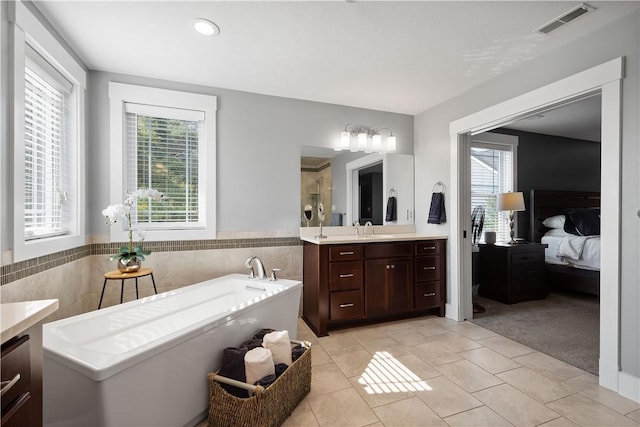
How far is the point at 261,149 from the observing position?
10.5ft

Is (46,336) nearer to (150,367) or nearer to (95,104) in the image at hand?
(150,367)

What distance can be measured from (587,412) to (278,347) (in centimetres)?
185

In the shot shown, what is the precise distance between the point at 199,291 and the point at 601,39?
3490 millimetres

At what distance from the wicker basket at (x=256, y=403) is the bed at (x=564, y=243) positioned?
4.15 m

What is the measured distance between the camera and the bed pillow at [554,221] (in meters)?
4.61

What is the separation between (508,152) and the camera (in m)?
4.69

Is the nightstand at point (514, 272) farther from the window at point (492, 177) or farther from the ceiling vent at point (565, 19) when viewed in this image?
the ceiling vent at point (565, 19)

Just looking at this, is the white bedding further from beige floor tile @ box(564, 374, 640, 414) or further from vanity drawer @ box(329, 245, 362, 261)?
vanity drawer @ box(329, 245, 362, 261)

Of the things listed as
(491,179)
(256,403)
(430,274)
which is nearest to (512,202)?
(491,179)

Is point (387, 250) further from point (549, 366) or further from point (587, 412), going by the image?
point (587, 412)

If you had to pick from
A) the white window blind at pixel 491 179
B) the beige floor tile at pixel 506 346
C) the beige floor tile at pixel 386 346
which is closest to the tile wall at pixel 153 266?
the beige floor tile at pixel 386 346

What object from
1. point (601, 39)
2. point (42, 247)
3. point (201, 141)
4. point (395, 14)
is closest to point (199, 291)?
point (42, 247)

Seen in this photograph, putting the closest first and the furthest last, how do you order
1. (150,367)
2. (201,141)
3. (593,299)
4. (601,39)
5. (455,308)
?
(150,367) → (601,39) → (201,141) → (455,308) → (593,299)

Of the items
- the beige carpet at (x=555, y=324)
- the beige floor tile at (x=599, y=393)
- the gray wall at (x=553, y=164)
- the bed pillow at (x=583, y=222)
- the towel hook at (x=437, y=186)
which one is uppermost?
the gray wall at (x=553, y=164)
